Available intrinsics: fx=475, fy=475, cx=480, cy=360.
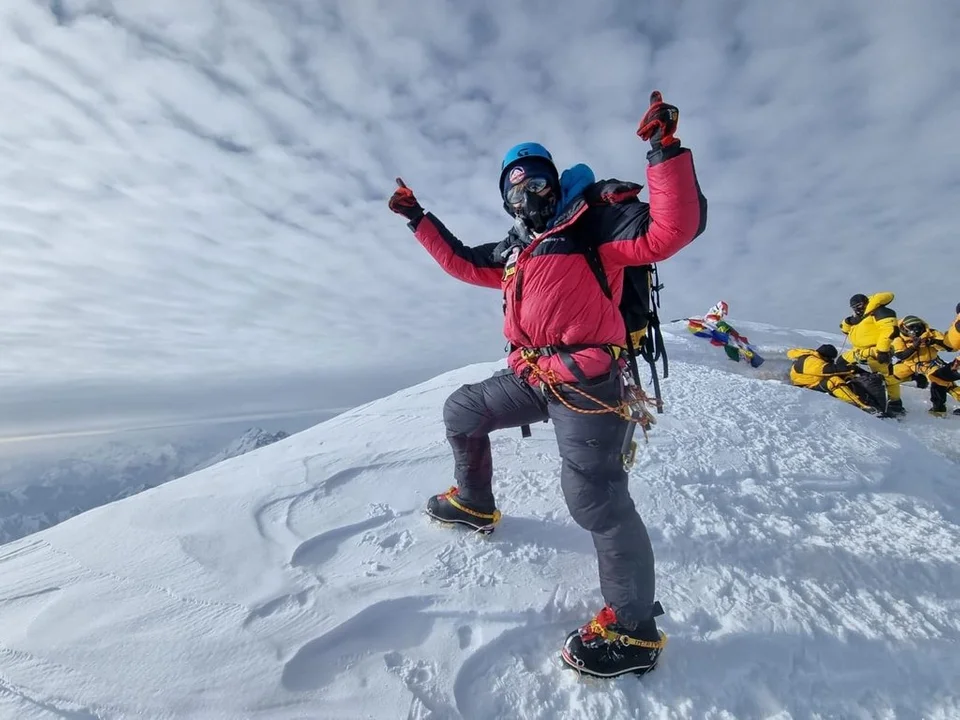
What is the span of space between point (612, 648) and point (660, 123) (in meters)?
2.58

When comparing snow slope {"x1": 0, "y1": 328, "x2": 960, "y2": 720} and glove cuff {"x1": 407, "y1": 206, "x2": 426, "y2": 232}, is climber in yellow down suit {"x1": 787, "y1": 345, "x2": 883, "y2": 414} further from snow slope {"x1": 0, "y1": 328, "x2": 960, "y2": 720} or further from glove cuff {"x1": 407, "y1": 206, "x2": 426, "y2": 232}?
glove cuff {"x1": 407, "y1": 206, "x2": 426, "y2": 232}

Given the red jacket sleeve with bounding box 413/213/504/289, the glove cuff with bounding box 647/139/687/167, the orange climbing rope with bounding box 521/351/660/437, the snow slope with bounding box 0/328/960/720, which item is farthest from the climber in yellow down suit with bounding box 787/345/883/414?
the glove cuff with bounding box 647/139/687/167

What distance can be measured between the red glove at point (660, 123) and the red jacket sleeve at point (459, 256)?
1.50m

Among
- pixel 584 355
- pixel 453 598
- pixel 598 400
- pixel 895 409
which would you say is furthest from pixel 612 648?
pixel 895 409

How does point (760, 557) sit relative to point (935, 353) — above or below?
below

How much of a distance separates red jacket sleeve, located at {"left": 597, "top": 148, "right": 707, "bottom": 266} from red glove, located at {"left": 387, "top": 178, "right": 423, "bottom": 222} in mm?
1718

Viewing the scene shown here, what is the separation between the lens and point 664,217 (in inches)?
91.2

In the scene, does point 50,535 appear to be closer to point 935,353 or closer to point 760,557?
point 760,557

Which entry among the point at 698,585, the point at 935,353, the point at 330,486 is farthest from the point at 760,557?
the point at 935,353

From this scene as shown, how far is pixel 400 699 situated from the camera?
7.06 ft

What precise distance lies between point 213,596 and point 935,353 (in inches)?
495

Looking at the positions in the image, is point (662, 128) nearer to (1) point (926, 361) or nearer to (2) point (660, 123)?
(2) point (660, 123)

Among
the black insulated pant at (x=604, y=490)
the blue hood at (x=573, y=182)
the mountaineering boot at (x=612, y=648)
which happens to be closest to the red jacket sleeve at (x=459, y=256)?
the blue hood at (x=573, y=182)

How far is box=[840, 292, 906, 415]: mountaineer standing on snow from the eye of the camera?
367 inches
